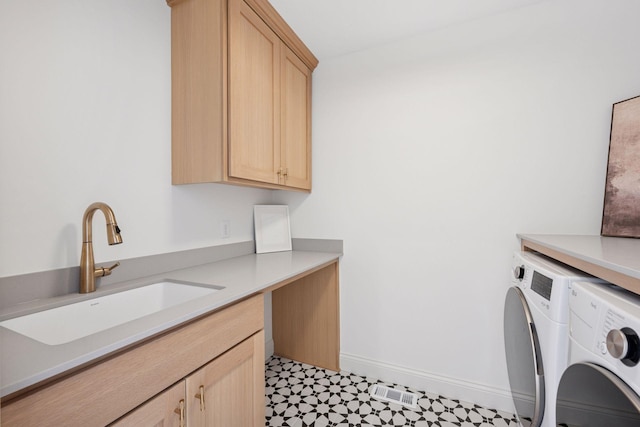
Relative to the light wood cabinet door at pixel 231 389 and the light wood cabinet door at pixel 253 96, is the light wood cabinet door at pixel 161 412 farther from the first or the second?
the light wood cabinet door at pixel 253 96

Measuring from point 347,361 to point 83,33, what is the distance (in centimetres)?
231

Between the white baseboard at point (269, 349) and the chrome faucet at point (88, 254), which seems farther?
the white baseboard at point (269, 349)

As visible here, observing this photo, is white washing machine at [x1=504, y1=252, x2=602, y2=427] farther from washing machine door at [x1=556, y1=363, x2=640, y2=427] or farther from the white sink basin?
the white sink basin

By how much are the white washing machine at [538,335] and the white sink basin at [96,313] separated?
119cm

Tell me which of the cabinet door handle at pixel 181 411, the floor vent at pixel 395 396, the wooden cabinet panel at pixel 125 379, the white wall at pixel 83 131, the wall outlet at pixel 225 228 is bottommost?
the floor vent at pixel 395 396

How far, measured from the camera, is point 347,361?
1.95 meters

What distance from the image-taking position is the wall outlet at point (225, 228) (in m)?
1.74

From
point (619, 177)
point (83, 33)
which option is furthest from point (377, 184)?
point (83, 33)

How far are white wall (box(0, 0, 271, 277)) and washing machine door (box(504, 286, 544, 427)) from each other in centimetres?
163

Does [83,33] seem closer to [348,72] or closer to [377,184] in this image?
[348,72]

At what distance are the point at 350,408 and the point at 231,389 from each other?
897 millimetres

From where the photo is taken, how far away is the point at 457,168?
5.38ft

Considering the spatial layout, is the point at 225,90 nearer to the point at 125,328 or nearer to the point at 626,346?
the point at 125,328

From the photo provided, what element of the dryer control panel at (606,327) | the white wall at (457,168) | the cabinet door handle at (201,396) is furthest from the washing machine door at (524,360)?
the cabinet door handle at (201,396)
